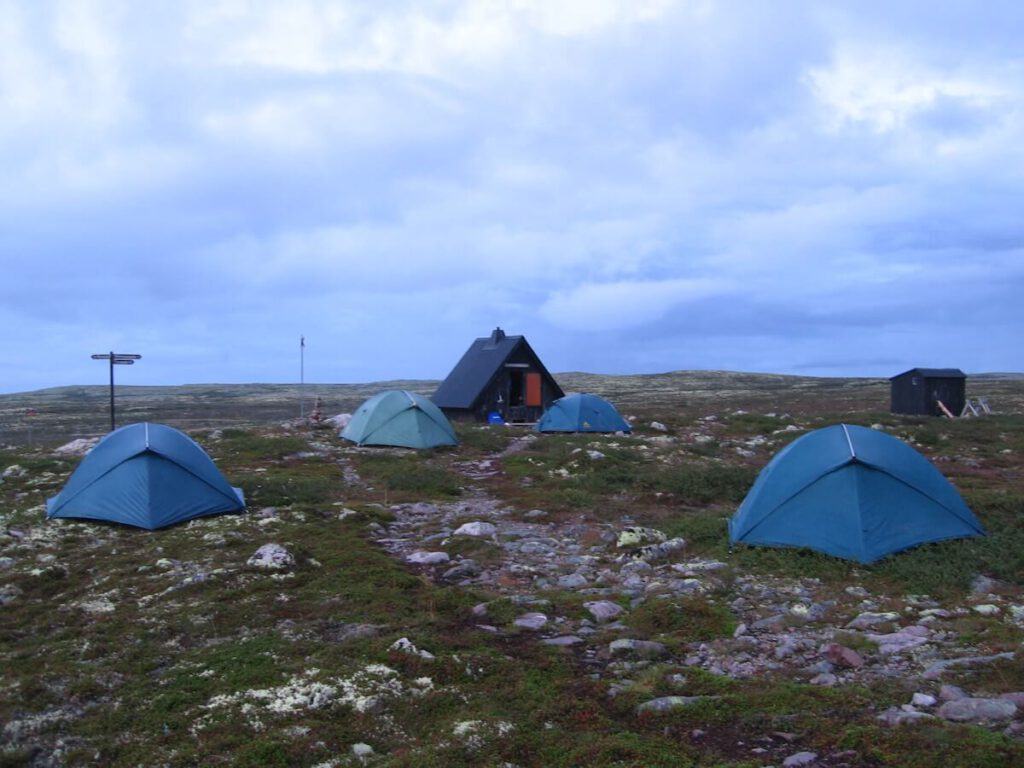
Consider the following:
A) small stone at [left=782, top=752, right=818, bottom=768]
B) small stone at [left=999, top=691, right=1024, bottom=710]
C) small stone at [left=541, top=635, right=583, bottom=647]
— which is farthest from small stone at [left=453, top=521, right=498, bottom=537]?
small stone at [left=999, top=691, right=1024, bottom=710]

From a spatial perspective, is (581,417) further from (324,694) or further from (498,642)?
(324,694)

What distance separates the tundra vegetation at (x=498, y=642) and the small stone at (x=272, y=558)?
0.25 ft

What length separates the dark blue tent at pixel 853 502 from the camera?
1108 centimetres

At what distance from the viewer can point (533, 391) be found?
37562mm

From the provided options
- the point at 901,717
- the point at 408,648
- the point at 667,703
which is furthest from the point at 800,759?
the point at 408,648

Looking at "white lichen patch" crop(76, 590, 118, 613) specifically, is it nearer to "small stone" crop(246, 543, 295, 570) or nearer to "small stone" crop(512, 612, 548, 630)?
"small stone" crop(246, 543, 295, 570)

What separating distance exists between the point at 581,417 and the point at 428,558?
20.9m

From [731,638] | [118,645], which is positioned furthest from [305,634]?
[731,638]

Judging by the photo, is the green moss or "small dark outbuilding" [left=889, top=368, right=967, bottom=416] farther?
"small dark outbuilding" [left=889, top=368, right=967, bottom=416]

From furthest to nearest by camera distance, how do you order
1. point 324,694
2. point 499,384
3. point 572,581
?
point 499,384
point 572,581
point 324,694

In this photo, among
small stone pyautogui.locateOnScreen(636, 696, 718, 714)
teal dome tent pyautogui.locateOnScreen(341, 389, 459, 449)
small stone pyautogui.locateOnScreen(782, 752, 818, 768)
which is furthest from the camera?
teal dome tent pyautogui.locateOnScreen(341, 389, 459, 449)

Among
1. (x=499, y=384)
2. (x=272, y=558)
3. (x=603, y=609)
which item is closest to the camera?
(x=603, y=609)

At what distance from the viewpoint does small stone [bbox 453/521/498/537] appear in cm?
1357

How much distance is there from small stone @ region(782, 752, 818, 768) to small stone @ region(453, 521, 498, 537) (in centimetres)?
841
